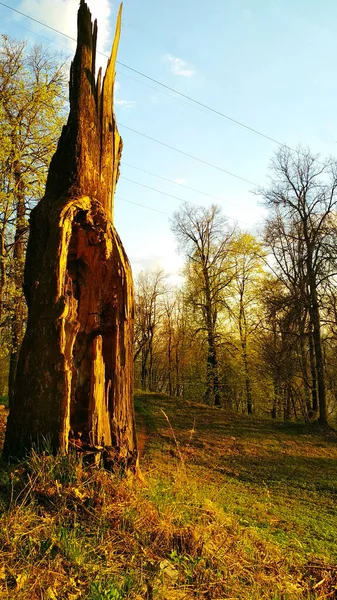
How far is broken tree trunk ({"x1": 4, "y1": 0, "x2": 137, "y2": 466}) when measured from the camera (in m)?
4.35

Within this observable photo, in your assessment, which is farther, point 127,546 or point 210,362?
point 210,362

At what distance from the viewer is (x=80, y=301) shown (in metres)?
5.02

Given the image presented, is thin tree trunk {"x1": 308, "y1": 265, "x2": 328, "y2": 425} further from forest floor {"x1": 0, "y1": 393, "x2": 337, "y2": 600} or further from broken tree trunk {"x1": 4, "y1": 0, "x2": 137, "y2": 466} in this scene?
broken tree trunk {"x1": 4, "y1": 0, "x2": 137, "y2": 466}

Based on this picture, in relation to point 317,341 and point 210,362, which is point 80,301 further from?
point 210,362

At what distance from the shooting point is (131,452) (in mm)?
4617

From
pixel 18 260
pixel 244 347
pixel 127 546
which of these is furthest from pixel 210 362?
pixel 127 546

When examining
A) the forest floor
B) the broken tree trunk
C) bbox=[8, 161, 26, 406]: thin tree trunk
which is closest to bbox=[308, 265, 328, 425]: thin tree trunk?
bbox=[8, 161, 26, 406]: thin tree trunk

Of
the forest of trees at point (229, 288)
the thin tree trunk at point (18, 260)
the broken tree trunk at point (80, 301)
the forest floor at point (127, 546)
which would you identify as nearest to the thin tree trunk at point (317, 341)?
the forest of trees at point (229, 288)

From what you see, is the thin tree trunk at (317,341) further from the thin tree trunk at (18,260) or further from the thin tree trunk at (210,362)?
the thin tree trunk at (18,260)

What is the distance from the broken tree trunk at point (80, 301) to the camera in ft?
14.3

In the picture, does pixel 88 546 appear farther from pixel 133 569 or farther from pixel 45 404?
pixel 45 404

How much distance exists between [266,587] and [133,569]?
91cm

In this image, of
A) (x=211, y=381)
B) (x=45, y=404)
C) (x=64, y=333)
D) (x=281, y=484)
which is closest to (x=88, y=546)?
(x=45, y=404)

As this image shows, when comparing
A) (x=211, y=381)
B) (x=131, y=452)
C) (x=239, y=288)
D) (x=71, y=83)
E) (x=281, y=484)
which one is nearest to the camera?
(x=131, y=452)
